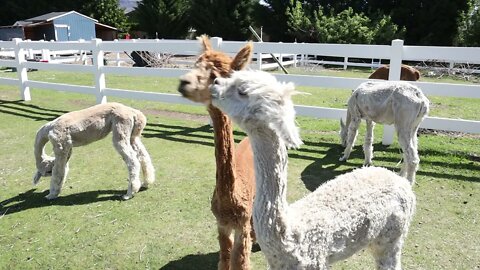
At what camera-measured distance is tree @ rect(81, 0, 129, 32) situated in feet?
138

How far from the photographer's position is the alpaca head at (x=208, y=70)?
249cm

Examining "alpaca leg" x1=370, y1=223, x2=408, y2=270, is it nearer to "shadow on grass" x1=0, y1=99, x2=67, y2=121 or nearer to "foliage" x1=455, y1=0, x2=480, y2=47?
"shadow on grass" x1=0, y1=99, x2=67, y2=121

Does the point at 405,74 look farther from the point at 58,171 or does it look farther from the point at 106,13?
the point at 106,13

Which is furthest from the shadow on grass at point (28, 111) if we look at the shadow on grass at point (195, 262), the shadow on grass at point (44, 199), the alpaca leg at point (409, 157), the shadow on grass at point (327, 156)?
the alpaca leg at point (409, 157)

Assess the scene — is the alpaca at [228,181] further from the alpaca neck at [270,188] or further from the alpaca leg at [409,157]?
the alpaca leg at [409,157]

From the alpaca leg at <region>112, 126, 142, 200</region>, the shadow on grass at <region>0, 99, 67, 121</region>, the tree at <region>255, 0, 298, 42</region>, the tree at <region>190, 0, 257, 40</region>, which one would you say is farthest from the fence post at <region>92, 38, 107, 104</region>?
the tree at <region>190, 0, 257, 40</region>

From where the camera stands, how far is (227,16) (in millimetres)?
36062

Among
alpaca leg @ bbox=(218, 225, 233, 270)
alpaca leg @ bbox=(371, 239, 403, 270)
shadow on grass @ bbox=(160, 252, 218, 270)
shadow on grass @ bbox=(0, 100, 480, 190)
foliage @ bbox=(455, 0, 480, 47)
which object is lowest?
shadow on grass @ bbox=(160, 252, 218, 270)

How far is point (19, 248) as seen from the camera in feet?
13.2

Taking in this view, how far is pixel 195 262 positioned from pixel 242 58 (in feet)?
6.63

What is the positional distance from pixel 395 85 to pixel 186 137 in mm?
4153

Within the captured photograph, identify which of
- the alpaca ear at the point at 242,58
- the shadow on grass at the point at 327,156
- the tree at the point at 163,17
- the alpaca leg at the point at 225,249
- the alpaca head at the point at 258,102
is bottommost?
the shadow on grass at the point at 327,156

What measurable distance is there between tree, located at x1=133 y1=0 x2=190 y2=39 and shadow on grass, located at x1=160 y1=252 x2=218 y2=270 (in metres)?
37.0

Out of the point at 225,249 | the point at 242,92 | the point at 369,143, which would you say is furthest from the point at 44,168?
the point at 369,143
